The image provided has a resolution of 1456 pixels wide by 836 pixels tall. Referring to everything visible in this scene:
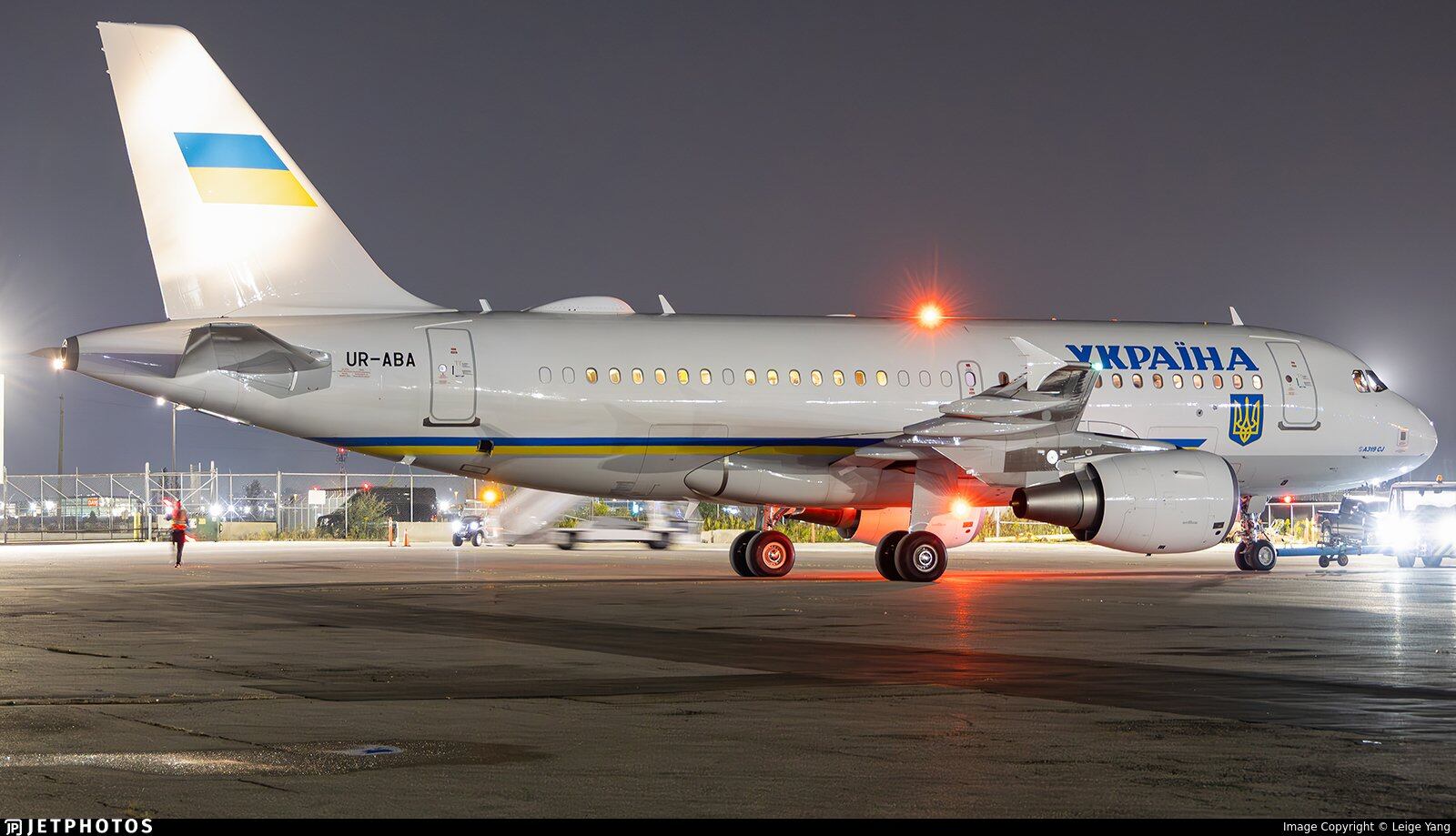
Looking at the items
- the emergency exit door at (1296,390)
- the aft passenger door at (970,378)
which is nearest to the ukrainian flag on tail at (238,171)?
the aft passenger door at (970,378)

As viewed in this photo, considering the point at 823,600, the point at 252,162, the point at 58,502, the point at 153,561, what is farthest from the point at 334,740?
the point at 58,502

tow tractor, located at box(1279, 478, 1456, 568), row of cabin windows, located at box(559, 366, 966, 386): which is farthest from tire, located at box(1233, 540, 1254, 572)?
row of cabin windows, located at box(559, 366, 966, 386)

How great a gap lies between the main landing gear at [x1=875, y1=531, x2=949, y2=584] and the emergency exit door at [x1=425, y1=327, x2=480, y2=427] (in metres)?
6.37

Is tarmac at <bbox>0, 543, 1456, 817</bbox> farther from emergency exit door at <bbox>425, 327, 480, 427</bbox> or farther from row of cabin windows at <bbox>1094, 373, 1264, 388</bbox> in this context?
row of cabin windows at <bbox>1094, 373, 1264, 388</bbox>

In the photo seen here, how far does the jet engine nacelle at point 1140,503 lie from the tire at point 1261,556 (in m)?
6.19

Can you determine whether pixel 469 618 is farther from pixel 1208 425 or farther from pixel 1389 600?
pixel 1208 425

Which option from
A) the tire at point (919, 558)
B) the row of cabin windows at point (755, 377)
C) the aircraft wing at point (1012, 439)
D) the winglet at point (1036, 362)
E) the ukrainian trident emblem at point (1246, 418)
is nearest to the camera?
the row of cabin windows at point (755, 377)

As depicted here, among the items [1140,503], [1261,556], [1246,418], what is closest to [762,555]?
[1140,503]

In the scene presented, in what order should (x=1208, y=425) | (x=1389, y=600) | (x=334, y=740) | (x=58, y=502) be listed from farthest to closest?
(x=58, y=502) < (x=1208, y=425) < (x=1389, y=600) < (x=334, y=740)

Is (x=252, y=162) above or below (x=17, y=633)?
above

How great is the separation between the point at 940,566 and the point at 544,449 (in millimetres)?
6111

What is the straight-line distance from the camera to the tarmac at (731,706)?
686cm

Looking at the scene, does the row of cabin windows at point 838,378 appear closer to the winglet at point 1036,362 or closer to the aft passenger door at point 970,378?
the aft passenger door at point 970,378

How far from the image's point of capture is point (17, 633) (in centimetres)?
1546
